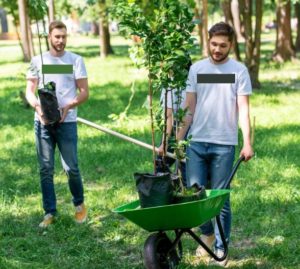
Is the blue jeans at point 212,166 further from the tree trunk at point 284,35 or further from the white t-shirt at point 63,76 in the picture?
the tree trunk at point 284,35

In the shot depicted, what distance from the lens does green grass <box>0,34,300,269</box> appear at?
5.63 metres

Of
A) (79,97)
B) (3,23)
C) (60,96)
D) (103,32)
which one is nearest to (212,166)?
(79,97)

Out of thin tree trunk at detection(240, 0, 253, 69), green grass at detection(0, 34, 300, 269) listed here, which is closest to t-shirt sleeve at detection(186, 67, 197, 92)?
green grass at detection(0, 34, 300, 269)

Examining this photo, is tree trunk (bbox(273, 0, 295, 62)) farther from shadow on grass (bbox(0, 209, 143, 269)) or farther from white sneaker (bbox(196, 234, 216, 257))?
white sneaker (bbox(196, 234, 216, 257))

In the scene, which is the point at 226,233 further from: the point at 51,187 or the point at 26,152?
the point at 26,152

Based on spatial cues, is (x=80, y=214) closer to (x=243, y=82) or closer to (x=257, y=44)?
(x=243, y=82)

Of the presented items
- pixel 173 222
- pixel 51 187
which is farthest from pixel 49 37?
pixel 173 222

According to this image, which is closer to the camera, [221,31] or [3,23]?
[221,31]

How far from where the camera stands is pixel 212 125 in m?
5.12

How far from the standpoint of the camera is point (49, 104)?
6035 millimetres

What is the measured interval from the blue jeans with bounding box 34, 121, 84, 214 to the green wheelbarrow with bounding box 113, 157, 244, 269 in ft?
6.51

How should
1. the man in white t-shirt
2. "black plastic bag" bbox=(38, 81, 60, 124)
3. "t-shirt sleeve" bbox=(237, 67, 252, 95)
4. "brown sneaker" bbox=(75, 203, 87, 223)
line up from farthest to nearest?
1. "brown sneaker" bbox=(75, 203, 87, 223)
2. the man in white t-shirt
3. "black plastic bag" bbox=(38, 81, 60, 124)
4. "t-shirt sleeve" bbox=(237, 67, 252, 95)

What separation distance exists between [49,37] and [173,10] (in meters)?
2.32

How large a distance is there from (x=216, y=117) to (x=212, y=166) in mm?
379
